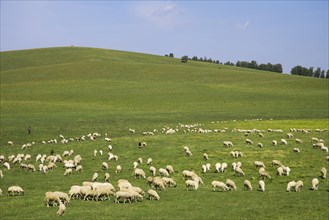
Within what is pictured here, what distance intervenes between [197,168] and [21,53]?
140m

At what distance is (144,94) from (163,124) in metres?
35.4

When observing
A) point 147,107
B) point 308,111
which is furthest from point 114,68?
point 308,111

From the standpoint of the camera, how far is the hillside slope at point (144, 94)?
213ft

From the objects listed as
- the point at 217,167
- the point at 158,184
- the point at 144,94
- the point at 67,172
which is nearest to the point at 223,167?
the point at 217,167

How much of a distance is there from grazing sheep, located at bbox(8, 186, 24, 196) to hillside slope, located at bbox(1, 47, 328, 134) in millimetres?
32243

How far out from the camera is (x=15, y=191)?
22.9m

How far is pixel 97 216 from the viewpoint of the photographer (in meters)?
18.1

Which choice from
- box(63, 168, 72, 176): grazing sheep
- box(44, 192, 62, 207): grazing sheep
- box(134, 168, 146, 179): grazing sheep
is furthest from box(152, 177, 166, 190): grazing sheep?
box(63, 168, 72, 176): grazing sheep

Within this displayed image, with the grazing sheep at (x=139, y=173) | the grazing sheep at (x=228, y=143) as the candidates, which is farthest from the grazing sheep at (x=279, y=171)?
the grazing sheep at (x=139, y=173)

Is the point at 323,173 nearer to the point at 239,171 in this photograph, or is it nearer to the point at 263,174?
the point at 263,174

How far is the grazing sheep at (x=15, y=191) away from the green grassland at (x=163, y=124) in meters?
0.53

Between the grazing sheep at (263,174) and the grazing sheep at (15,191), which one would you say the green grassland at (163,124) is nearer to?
the grazing sheep at (263,174)

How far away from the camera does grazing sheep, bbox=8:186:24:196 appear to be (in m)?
22.6

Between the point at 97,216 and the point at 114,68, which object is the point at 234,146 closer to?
the point at 97,216
